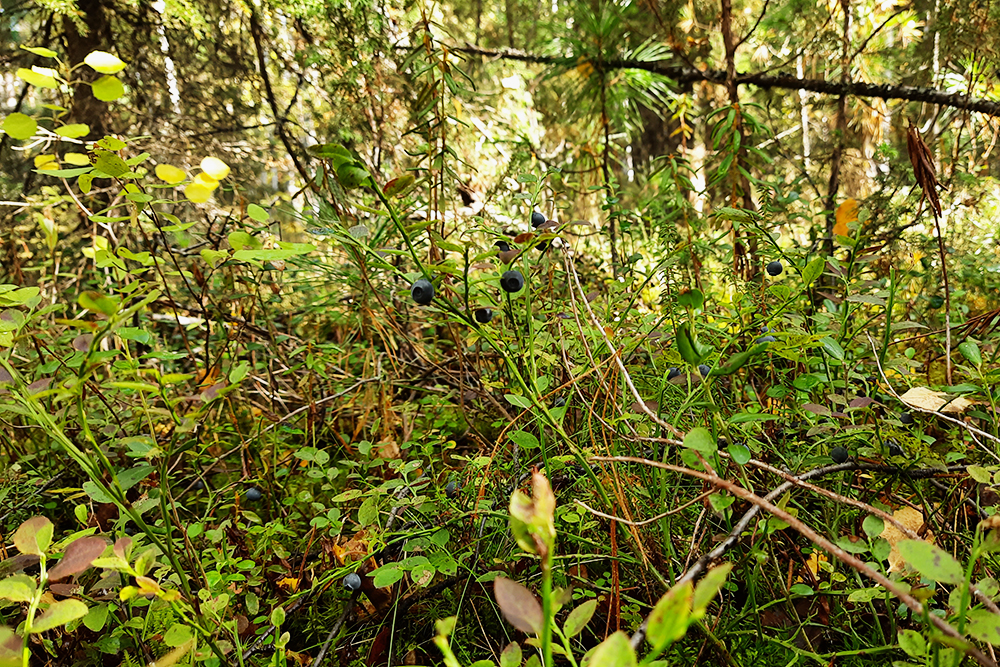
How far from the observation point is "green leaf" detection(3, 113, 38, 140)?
0.67m

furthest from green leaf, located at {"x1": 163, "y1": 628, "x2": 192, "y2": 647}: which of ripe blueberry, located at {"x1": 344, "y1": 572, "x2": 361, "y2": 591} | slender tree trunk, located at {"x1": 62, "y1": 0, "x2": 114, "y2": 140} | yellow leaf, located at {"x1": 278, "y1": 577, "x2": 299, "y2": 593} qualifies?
slender tree trunk, located at {"x1": 62, "y1": 0, "x2": 114, "y2": 140}

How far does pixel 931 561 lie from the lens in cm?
45

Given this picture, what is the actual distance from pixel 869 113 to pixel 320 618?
3.30 meters

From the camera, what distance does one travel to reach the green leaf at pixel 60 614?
20.4 inches

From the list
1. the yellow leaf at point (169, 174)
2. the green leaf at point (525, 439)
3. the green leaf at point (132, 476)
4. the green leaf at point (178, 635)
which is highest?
the yellow leaf at point (169, 174)

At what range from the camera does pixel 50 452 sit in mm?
1266

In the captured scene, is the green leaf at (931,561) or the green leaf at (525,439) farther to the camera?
the green leaf at (525,439)

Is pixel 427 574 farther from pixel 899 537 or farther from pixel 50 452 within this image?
pixel 50 452

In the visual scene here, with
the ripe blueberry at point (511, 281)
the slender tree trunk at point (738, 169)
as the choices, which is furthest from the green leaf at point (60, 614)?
the slender tree trunk at point (738, 169)

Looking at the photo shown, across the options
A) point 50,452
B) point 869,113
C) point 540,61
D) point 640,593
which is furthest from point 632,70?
point 50,452

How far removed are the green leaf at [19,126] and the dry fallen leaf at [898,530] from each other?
123 centimetres

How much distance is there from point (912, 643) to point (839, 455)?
358 millimetres

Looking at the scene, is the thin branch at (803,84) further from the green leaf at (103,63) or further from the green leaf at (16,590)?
the green leaf at (16,590)

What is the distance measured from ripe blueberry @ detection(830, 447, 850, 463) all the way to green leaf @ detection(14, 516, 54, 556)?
104 centimetres
